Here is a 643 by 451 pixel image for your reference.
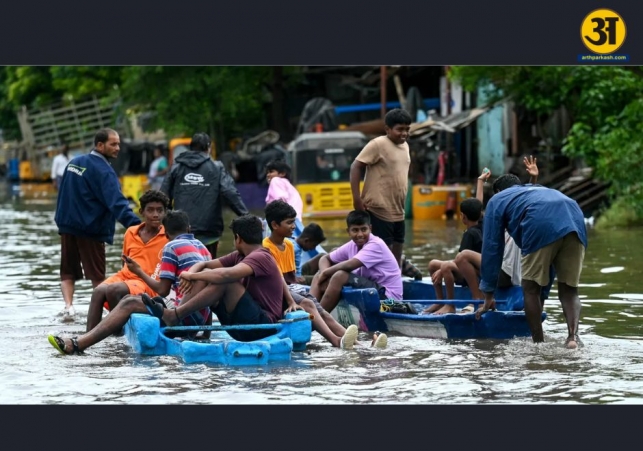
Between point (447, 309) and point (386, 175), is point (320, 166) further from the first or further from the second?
point (447, 309)

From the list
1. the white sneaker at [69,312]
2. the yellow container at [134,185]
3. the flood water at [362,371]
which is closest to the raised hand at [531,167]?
the flood water at [362,371]

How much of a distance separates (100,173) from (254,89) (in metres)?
21.7

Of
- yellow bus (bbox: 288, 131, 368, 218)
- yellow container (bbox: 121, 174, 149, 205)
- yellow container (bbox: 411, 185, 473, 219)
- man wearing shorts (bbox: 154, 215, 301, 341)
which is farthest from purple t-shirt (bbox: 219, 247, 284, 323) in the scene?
yellow container (bbox: 121, 174, 149, 205)

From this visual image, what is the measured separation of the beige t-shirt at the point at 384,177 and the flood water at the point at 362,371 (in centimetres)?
174

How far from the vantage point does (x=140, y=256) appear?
→ 1032 centimetres

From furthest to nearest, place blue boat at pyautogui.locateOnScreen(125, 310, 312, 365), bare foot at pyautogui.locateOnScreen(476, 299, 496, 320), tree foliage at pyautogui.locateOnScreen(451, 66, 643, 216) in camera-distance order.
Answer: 1. tree foliage at pyautogui.locateOnScreen(451, 66, 643, 216)
2. bare foot at pyautogui.locateOnScreen(476, 299, 496, 320)
3. blue boat at pyautogui.locateOnScreen(125, 310, 312, 365)

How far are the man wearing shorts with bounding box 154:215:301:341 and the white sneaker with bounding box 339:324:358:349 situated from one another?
0.43 meters

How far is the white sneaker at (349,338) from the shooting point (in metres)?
9.56

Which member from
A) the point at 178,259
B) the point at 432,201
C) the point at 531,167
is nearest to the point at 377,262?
the point at 531,167

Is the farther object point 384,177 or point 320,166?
point 320,166

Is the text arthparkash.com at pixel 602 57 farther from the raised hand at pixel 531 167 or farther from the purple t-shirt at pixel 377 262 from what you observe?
the purple t-shirt at pixel 377 262

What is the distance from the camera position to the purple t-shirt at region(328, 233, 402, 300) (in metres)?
10.9

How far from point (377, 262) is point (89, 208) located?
297 cm

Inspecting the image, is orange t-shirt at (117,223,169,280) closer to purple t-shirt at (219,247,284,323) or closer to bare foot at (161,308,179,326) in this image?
bare foot at (161,308,179,326)
